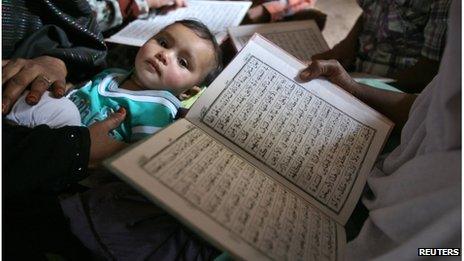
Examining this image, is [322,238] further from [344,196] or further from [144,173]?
[144,173]

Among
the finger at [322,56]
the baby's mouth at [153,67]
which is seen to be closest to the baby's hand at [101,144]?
the baby's mouth at [153,67]

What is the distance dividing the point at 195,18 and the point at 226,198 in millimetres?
987

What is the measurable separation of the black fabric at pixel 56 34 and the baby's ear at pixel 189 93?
9.3 inches

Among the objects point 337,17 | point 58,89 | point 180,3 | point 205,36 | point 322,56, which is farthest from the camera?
point 337,17

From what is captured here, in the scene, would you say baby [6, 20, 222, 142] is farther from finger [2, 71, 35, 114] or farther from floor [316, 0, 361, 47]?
floor [316, 0, 361, 47]

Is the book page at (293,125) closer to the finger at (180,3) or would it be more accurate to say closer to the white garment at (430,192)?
the white garment at (430,192)

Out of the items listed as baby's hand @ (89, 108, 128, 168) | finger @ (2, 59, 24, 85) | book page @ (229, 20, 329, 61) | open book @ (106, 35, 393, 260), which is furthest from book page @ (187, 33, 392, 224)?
book page @ (229, 20, 329, 61)

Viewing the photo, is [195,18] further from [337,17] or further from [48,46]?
[337,17]

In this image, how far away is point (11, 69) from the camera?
737 millimetres

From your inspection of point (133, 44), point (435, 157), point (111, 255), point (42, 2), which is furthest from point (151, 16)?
point (435, 157)

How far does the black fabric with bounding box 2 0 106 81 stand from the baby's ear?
9.3 inches

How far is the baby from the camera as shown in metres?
0.86

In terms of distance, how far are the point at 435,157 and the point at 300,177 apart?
0.21 m

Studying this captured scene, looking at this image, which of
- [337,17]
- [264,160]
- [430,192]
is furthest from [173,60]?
[337,17]
